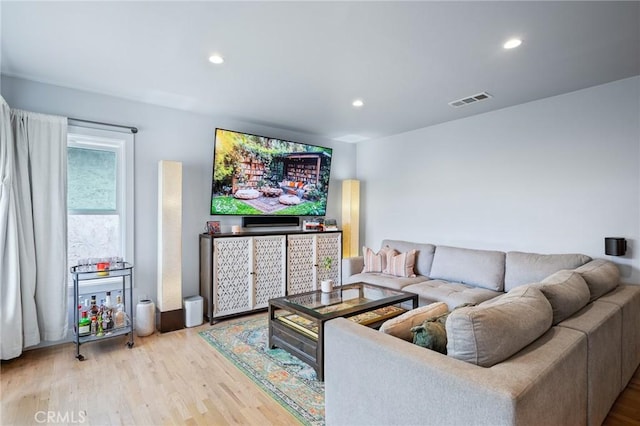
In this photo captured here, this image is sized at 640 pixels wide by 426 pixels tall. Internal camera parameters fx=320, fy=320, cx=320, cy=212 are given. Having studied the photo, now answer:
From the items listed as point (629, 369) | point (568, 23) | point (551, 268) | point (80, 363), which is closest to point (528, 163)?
point (551, 268)

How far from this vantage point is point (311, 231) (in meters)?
4.51

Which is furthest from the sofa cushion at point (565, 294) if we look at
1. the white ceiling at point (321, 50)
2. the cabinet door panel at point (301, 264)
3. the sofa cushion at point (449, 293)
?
the cabinet door panel at point (301, 264)

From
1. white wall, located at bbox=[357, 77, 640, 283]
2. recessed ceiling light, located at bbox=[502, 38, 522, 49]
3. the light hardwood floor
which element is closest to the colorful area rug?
the light hardwood floor

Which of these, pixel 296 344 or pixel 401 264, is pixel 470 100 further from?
pixel 296 344

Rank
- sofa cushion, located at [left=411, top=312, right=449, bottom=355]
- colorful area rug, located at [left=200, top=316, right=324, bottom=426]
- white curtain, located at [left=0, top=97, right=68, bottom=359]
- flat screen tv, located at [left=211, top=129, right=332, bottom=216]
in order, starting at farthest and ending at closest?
flat screen tv, located at [left=211, top=129, right=332, bottom=216], white curtain, located at [left=0, top=97, right=68, bottom=359], colorful area rug, located at [left=200, top=316, right=324, bottom=426], sofa cushion, located at [left=411, top=312, right=449, bottom=355]

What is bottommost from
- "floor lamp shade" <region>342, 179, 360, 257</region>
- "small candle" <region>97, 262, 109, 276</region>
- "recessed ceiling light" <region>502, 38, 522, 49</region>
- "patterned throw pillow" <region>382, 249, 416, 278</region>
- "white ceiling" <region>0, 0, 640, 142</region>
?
"patterned throw pillow" <region>382, 249, 416, 278</region>

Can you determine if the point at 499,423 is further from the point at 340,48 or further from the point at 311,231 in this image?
the point at 311,231

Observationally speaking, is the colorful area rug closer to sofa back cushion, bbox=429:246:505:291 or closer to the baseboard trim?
the baseboard trim

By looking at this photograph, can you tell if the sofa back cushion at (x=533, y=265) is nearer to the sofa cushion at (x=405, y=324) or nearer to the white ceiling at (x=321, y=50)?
the white ceiling at (x=321, y=50)

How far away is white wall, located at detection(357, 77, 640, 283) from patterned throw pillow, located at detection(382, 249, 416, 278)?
56 cm

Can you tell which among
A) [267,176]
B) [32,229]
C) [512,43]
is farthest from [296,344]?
[512,43]

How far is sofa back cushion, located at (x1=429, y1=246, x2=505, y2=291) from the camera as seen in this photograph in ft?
11.3

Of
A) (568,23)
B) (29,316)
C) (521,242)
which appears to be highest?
(568,23)

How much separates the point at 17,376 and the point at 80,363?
1.29 ft
